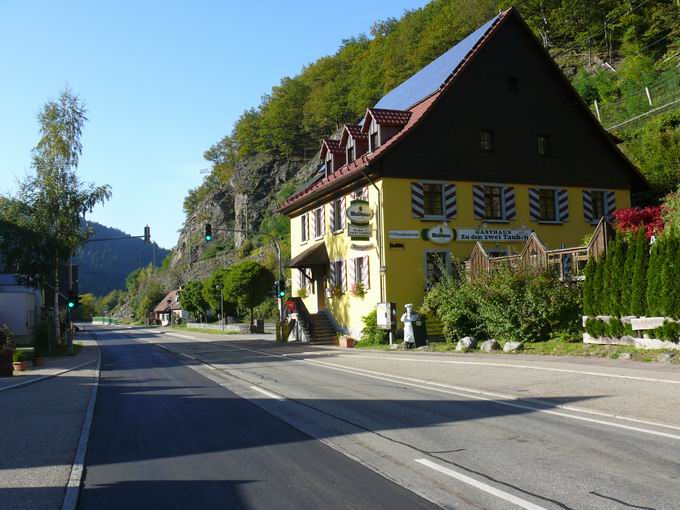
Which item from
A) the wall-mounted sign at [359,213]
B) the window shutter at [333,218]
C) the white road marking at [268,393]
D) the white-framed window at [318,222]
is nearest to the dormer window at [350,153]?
the window shutter at [333,218]

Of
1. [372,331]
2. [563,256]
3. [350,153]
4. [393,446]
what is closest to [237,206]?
[350,153]

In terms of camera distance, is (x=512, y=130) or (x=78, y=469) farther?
(x=512, y=130)

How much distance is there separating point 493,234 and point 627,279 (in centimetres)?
1350

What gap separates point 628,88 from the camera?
48719 mm

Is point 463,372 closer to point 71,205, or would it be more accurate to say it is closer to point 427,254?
point 427,254

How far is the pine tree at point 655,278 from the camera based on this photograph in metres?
15.8

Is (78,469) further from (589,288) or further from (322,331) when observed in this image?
(322,331)

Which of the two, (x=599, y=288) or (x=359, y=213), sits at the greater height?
(x=359, y=213)

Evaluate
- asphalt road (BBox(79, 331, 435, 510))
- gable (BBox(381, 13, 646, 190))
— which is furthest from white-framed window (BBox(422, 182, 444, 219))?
asphalt road (BBox(79, 331, 435, 510))

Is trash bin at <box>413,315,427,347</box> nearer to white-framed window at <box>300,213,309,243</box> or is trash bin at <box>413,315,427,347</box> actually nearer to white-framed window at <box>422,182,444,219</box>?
white-framed window at <box>422,182,444,219</box>

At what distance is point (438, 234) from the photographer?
29156mm

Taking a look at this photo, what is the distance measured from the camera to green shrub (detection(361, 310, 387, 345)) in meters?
28.6

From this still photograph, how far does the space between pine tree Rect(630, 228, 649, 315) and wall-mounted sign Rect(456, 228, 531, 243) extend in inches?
515

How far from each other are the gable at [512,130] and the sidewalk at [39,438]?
17286 mm
